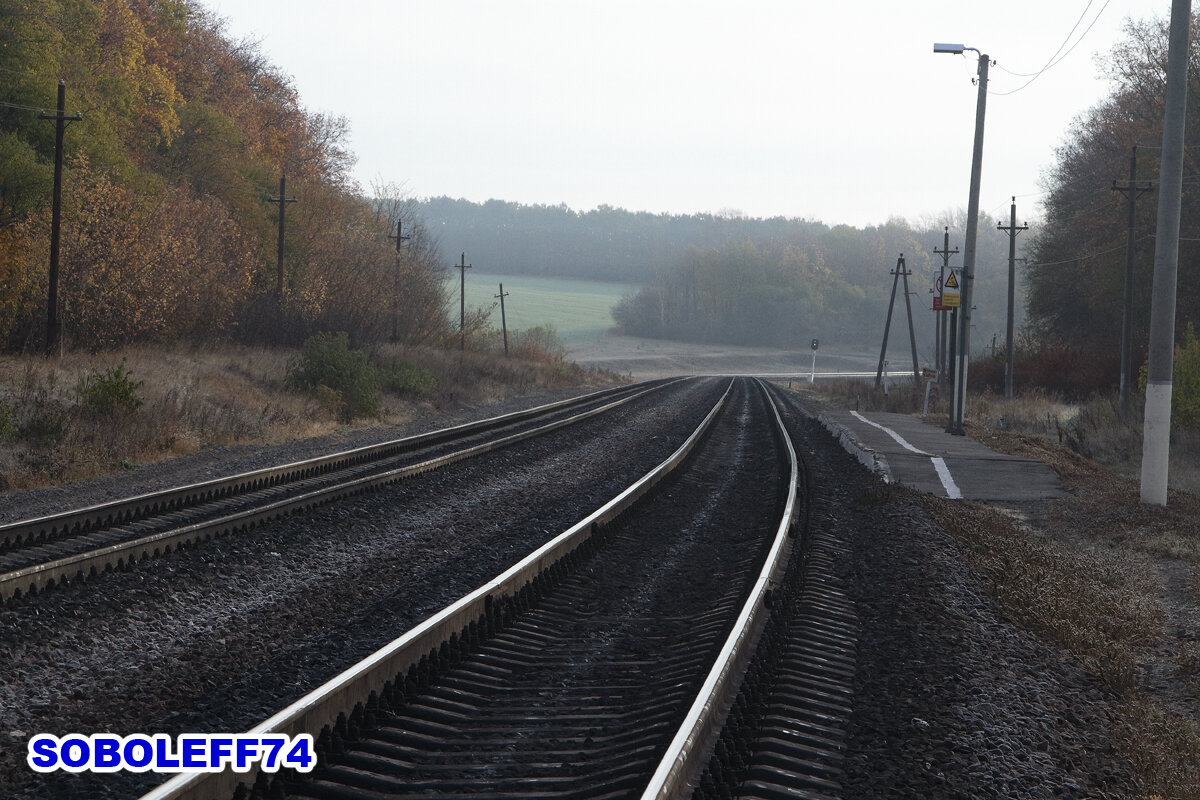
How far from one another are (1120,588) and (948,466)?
9193mm

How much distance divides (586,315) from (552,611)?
143918mm

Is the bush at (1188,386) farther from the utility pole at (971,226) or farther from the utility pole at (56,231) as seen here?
the utility pole at (56,231)

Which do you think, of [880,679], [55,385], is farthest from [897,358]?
[880,679]

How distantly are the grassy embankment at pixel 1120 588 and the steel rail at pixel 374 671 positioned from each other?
3714 millimetres

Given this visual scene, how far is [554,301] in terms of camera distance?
160 meters

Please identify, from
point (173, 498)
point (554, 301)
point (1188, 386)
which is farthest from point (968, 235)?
point (554, 301)

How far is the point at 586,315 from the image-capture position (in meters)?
150

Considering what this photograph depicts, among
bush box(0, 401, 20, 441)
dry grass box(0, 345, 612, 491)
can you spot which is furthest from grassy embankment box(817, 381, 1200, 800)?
bush box(0, 401, 20, 441)

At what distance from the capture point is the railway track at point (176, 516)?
25.0 feet

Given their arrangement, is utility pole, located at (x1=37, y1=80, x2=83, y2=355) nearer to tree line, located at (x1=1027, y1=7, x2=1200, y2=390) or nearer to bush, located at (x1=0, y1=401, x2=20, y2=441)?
bush, located at (x1=0, y1=401, x2=20, y2=441)

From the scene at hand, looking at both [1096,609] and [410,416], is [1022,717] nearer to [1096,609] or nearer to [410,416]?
[1096,609]

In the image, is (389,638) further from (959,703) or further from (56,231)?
(56,231)

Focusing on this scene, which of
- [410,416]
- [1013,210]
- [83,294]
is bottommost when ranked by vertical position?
[410,416]

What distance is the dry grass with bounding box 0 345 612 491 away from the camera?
14.5 meters
